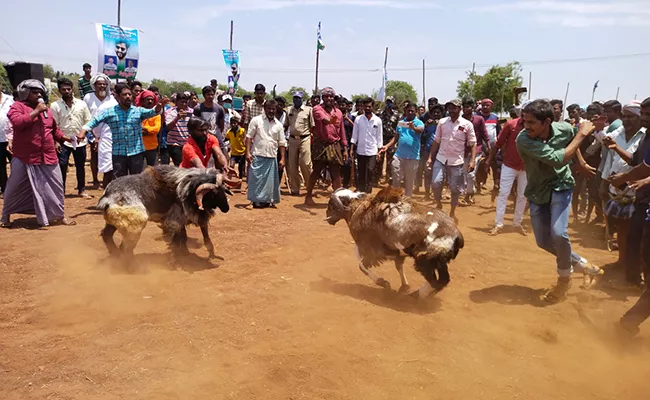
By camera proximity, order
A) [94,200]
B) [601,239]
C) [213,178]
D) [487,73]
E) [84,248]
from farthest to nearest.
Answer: [487,73], [94,200], [601,239], [84,248], [213,178]

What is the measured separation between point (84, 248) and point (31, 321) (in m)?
2.36

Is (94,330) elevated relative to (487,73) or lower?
lower

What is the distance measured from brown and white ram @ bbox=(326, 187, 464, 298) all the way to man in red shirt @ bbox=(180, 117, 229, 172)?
199cm

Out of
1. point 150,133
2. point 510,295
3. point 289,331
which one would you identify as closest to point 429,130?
point 150,133

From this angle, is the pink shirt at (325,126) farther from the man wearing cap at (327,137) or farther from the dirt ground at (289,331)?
the dirt ground at (289,331)

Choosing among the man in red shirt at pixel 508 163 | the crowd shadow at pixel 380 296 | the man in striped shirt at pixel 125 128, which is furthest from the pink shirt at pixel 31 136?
the man in red shirt at pixel 508 163

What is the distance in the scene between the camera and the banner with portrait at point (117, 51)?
41.8 feet

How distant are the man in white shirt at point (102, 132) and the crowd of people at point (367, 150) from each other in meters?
0.03

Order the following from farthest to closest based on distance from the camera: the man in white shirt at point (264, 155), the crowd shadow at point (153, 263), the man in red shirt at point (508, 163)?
the man in white shirt at point (264, 155) → the man in red shirt at point (508, 163) → the crowd shadow at point (153, 263)

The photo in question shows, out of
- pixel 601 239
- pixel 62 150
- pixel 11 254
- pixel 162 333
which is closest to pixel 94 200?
pixel 62 150

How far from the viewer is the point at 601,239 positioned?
28.5 ft

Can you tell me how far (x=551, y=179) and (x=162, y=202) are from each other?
4.78 meters

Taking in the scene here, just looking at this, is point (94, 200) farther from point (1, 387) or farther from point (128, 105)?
point (1, 387)

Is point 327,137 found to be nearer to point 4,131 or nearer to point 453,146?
point 453,146
